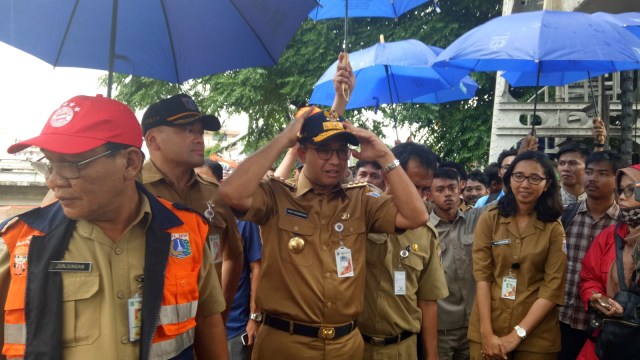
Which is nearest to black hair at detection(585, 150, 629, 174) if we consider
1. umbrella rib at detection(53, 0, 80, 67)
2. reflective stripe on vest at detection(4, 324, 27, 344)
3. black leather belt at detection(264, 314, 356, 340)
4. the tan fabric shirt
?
the tan fabric shirt

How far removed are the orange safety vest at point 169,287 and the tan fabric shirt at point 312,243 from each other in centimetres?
64

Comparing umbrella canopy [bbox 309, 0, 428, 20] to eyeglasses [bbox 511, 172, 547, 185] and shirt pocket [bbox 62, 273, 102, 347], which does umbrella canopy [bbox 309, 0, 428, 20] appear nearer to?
eyeglasses [bbox 511, 172, 547, 185]

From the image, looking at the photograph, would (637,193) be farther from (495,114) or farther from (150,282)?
(495,114)

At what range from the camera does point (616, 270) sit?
3.11m

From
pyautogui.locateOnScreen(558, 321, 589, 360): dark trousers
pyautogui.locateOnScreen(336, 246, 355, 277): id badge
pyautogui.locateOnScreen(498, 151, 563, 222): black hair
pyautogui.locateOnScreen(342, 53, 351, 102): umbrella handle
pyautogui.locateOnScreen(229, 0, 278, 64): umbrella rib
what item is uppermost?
pyautogui.locateOnScreen(229, 0, 278, 64): umbrella rib

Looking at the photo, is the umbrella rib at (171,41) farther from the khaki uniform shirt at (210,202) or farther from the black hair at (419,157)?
the black hair at (419,157)

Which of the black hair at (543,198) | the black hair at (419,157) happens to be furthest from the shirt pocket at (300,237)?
the black hair at (543,198)

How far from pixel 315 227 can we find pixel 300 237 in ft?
0.33

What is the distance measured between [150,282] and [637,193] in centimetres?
270

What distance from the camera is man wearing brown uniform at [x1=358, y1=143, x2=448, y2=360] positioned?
3207 mm

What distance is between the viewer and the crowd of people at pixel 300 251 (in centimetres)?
185

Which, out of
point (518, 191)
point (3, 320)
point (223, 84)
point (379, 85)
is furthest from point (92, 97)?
point (223, 84)

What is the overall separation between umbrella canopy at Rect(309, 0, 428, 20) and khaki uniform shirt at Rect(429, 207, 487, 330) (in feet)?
7.30

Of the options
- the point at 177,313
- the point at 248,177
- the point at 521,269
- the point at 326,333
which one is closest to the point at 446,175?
the point at 521,269
